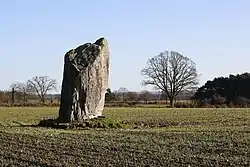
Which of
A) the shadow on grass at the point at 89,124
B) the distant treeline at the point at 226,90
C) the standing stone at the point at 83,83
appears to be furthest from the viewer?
the distant treeline at the point at 226,90

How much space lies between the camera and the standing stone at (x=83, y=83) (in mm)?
26141

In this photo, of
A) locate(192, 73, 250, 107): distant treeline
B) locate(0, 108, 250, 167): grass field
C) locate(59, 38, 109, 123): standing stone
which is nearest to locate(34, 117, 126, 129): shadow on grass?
locate(59, 38, 109, 123): standing stone

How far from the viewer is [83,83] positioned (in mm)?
26359

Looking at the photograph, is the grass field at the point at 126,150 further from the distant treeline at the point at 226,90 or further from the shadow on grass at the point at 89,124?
the distant treeline at the point at 226,90

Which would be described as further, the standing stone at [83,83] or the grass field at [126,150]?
the standing stone at [83,83]

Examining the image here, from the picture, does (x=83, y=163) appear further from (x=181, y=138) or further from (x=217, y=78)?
(x=217, y=78)

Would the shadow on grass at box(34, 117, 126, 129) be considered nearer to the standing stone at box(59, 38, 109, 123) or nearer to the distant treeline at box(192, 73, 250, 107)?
the standing stone at box(59, 38, 109, 123)

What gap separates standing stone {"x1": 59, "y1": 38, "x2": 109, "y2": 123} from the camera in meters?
26.1

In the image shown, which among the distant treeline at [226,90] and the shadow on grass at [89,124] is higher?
the distant treeline at [226,90]

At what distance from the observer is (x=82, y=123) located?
25375mm

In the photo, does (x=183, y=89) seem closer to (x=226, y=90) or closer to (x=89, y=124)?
(x=226, y=90)

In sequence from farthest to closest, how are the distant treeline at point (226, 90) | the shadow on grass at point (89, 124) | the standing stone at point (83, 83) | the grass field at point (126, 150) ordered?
the distant treeline at point (226, 90) < the standing stone at point (83, 83) < the shadow on grass at point (89, 124) < the grass field at point (126, 150)

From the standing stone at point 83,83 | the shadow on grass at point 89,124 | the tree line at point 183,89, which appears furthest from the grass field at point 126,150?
the tree line at point 183,89

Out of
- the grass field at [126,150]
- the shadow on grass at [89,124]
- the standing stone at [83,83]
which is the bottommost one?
the grass field at [126,150]
